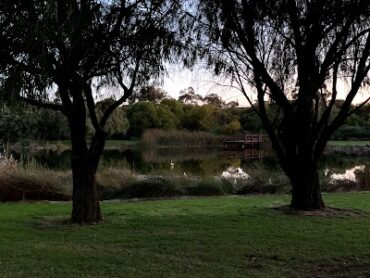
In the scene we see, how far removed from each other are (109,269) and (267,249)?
7.34 feet

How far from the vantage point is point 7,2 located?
22.7ft

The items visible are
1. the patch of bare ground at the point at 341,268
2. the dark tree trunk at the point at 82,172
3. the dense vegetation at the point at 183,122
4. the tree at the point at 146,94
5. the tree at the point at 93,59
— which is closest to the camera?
the patch of bare ground at the point at 341,268

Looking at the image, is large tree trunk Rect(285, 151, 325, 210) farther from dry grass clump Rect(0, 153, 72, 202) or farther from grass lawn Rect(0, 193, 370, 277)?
dry grass clump Rect(0, 153, 72, 202)

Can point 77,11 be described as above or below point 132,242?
above

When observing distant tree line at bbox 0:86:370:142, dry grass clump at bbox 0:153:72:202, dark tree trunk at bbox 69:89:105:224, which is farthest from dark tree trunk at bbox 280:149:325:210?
distant tree line at bbox 0:86:370:142

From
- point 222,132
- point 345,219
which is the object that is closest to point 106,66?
point 345,219

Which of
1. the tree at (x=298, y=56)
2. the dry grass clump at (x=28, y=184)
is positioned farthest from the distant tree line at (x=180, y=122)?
the tree at (x=298, y=56)

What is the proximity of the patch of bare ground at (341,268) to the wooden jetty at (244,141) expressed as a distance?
48046 millimetres

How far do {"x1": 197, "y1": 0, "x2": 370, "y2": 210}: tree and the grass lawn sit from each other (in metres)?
1.33

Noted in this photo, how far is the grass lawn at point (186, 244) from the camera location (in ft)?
19.3

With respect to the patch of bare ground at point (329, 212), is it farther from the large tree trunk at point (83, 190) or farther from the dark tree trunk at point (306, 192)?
the large tree trunk at point (83, 190)

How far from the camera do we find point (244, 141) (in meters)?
55.6

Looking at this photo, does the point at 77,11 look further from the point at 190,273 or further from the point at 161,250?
the point at 190,273

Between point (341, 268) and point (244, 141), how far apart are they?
4973cm
